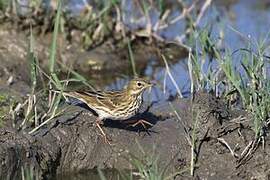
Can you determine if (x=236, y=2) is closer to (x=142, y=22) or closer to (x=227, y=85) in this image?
(x=142, y=22)

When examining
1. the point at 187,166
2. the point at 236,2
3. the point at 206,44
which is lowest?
the point at 187,166

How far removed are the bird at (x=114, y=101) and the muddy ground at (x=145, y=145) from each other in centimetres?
14

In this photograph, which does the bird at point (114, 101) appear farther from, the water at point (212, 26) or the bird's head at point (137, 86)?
the water at point (212, 26)

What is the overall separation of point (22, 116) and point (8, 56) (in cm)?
256

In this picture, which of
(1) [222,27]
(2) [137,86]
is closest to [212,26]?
(1) [222,27]

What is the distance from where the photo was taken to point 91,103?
25.2 feet

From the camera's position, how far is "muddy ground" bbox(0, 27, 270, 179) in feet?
23.6

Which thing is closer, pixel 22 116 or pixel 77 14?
pixel 22 116

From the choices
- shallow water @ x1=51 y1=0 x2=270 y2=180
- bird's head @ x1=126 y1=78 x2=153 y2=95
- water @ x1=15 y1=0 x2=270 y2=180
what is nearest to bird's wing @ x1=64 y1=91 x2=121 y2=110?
bird's head @ x1=126 y1=78 x2=153 y2=95

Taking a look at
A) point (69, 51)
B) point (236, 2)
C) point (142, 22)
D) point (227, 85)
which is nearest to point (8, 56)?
point (69, 51)

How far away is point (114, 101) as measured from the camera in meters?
7.63

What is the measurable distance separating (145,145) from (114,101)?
45 cm

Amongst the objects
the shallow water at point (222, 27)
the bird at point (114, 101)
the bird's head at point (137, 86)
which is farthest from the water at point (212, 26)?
the bird at point (114, 101)

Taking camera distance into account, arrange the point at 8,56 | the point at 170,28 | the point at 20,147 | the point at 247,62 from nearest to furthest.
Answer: the point at 20,147 < the point at 247,62 < the point at 8,56 < the point at 170,28
